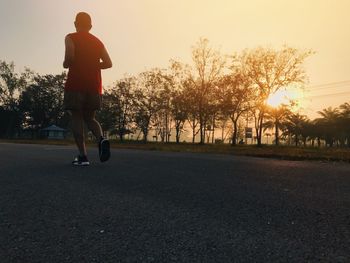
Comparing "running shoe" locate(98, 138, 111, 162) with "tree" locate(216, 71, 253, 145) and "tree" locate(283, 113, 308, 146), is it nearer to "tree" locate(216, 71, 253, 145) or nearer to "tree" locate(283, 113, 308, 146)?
"tree" locate(216, 71, 253, 145)

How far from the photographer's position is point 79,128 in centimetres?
573

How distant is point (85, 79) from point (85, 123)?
2.72 ft

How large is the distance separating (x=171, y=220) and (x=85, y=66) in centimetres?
383

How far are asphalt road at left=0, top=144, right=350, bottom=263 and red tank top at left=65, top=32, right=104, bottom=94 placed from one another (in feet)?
6.16

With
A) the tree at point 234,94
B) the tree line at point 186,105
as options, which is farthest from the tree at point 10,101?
the tree at point 234,94

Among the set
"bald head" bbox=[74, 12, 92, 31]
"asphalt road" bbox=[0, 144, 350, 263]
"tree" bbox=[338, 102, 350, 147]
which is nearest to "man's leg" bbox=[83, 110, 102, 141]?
"bald head" bbox=[74, 12, 92, 31]

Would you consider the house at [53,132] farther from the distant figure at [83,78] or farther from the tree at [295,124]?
the distant figure at [83,78]

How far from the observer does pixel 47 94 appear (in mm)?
80000

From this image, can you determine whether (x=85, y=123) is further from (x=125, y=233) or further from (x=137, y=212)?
(x=125, y=233)

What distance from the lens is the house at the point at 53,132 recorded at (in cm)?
8122

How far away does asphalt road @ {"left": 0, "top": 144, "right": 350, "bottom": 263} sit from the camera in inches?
67.6

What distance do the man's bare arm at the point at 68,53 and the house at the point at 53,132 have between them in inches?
3119

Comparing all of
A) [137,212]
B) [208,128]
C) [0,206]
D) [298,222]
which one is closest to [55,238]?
[137,212]

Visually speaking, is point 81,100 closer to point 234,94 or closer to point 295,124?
point 234,94
